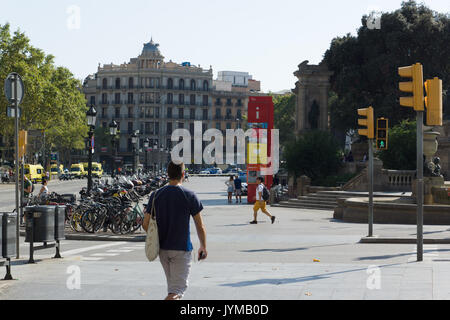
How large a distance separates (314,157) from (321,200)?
10690mm

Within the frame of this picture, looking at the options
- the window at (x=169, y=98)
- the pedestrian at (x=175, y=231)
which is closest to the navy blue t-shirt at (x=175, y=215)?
the pedestrian at (x=175, y=231)

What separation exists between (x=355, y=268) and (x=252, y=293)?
334cm

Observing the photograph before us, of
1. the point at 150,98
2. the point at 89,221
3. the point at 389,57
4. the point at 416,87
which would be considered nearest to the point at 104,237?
the point at 89,221

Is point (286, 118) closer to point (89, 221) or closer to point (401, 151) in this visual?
point (401, 151)

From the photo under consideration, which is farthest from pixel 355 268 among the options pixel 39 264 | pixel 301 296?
pixel 39 264

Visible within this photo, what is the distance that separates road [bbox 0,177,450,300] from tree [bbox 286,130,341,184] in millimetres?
27205

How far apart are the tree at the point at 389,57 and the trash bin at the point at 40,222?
4247 cm

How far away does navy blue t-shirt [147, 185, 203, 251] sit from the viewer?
314 inches

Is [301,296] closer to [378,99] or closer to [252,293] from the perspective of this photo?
[252,293]

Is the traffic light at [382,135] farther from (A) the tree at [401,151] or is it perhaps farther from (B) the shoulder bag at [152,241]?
(A) the tree at [401,151]

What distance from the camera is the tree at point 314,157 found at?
4800 cm

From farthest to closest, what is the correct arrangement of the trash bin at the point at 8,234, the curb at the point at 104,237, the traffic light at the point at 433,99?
the curb at the point at 104,237 < the traffic light at the point at 433,99 < the trash bin at the point at 8,234

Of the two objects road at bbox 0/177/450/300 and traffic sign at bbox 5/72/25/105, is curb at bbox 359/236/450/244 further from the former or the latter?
traffic sign at bbox 5/72/25/105

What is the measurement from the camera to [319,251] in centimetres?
1656
